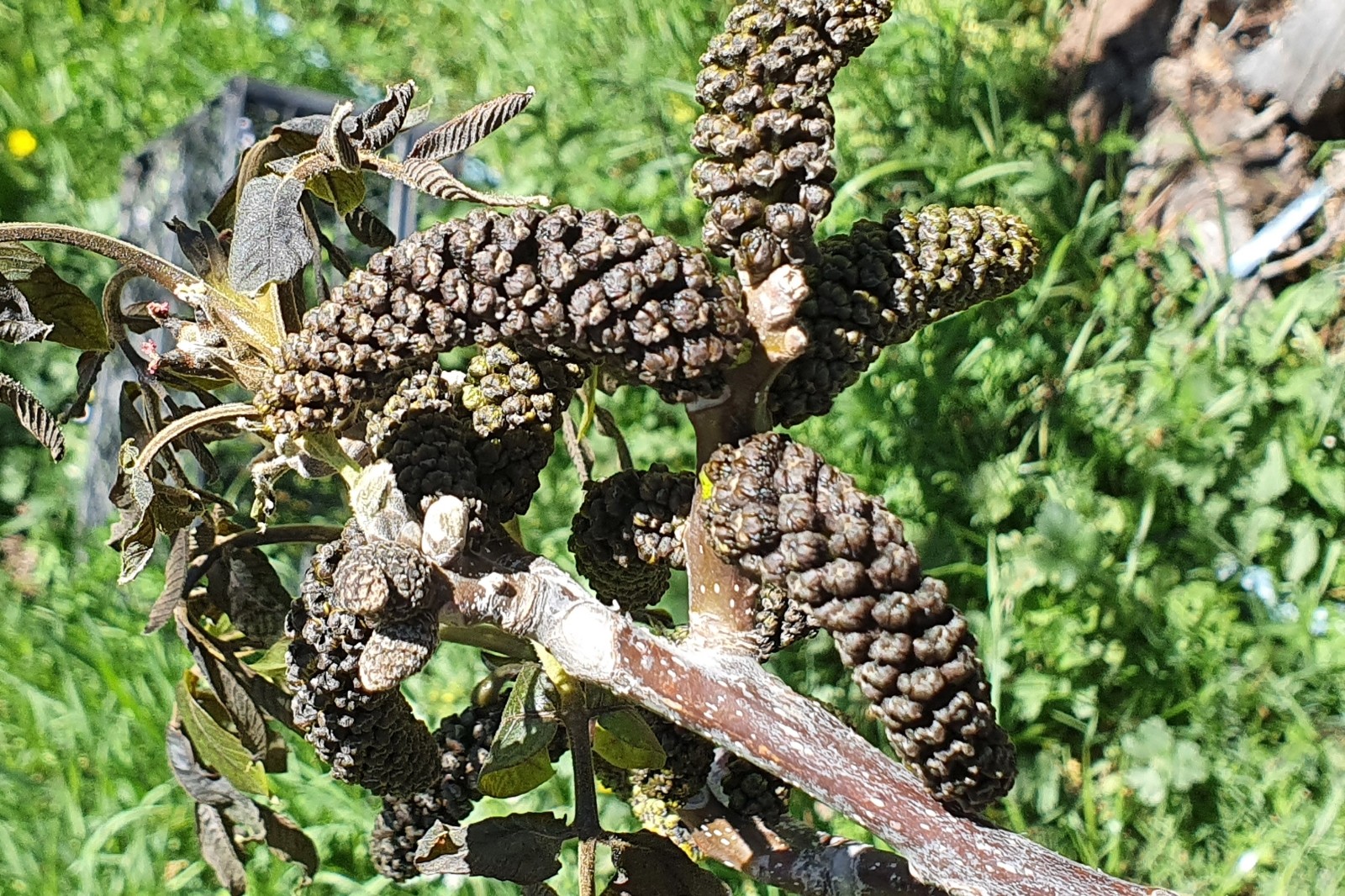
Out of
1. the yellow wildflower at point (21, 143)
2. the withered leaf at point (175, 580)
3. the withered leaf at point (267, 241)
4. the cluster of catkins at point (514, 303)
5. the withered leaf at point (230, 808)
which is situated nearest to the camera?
the cluster of catkins at point (514, 303)

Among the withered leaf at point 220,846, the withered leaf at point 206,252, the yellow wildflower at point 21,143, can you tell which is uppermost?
the yellow wildflower at point 21,143

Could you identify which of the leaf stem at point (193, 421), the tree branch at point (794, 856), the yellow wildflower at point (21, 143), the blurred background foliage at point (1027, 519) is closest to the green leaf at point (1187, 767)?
the blurred background foliage at point (1027, 519)

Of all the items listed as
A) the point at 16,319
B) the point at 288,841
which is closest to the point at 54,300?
the point at 16,319

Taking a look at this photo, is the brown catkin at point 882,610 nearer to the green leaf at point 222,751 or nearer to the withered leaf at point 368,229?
the withered leaf at point 368,229

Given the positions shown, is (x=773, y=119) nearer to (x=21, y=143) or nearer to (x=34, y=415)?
(x=34, y=415)

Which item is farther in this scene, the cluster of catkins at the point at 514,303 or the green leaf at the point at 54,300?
the green leaf at the point at 54,300

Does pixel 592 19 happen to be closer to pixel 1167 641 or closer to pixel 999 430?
pixel 999 430

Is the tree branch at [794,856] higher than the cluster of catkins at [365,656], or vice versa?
the cluster of catkins at [365,656]
